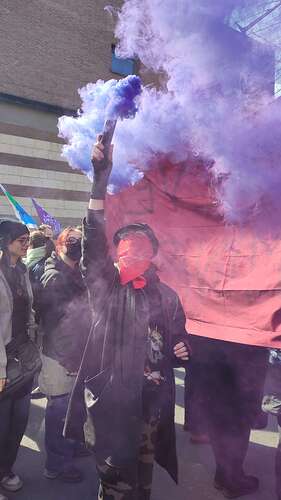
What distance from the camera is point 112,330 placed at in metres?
2.06

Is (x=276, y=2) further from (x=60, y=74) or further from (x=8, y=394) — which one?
(x=60, y=74)

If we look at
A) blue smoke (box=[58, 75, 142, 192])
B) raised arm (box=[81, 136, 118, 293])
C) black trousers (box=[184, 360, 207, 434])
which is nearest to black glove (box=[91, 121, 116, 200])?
raised arm (box=[81, 136, 118, 293])

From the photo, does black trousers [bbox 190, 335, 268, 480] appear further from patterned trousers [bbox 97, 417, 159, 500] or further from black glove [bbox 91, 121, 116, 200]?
black glove [bbox 91, 121, 116, 200]

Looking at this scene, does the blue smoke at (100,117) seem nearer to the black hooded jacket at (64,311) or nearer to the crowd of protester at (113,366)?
the crowd of protester at (113,366)

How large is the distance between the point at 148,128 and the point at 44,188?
9.70 m

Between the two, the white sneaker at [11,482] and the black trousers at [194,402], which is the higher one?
the black trousers at [194,402]

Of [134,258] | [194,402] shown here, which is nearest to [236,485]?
[194,402]

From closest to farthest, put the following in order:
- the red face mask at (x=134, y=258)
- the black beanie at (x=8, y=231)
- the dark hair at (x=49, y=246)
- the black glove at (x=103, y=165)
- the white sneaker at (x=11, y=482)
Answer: the black glove at (x=103, y=165) → the red face mask at (x=134, y=258) → the black beanie at (x=8, y=231) → the white sneaker at (x=11, y=482) → the dark hair at (x=49, y=246)

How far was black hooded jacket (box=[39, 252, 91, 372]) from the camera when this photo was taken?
284 centimetres

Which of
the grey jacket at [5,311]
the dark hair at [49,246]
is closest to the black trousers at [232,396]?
the grey jacket at [5,311]

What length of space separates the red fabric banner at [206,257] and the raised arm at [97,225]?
0.93m

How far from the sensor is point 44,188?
12234mm

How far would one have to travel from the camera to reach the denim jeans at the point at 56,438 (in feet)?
9.55

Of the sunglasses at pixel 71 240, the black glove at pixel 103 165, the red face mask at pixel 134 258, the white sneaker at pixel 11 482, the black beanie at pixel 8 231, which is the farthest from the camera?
the sunglasses at pixel 71 240
